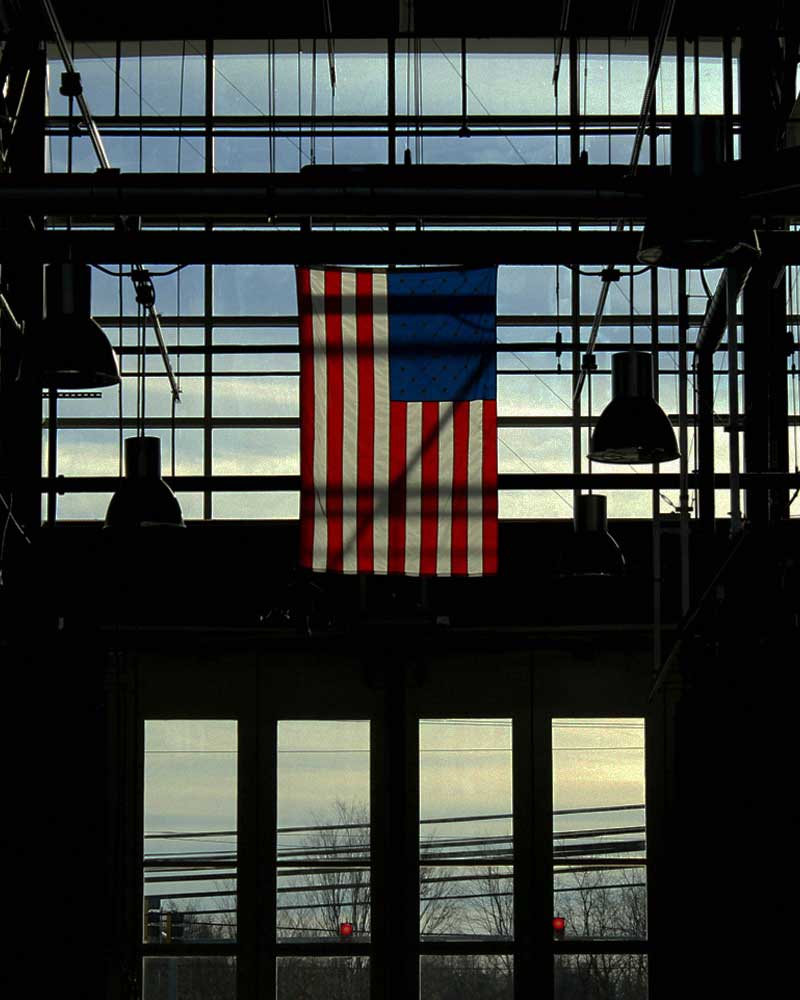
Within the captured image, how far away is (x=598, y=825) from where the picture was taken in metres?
14.1

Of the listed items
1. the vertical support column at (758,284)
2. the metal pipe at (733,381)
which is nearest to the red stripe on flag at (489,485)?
the vertical support column at (758,284)

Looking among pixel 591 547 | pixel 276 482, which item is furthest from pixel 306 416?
pixel 591 547

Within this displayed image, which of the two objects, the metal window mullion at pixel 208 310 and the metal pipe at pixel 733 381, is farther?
the metal window mullion at pixel 208 310

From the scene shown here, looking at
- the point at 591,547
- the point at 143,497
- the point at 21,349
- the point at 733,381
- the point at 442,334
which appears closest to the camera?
the point at 733,381

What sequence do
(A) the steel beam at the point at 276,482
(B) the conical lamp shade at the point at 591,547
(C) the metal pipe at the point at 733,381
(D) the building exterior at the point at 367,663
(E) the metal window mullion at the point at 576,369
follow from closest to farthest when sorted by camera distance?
1. (C) the metal pipe at the point at 733,381
2. (B) the conical lamp shade at the point at 591,547
3. (A) the steel beam at the point at 276,482
4. (E) the metal window mullion at the point at 576,369
5. (D) the building exterior at the point at 367,663

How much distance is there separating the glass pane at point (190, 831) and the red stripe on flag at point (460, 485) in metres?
7.04

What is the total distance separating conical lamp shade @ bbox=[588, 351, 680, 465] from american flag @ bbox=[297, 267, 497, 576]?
1391 mm

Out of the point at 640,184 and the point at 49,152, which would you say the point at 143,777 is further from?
the point at 640,184

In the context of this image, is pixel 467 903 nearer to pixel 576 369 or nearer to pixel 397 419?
pixel 576 369

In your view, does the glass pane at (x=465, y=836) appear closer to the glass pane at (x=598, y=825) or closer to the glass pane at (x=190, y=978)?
the glass pane at (x=598, y=825)

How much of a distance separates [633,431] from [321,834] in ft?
22.8

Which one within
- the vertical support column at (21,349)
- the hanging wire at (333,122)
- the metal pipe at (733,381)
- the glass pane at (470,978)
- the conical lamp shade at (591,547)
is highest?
the hanging wire at (333,122)

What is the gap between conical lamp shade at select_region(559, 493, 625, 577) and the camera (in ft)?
33.8

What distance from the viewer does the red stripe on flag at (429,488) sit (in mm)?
7289
